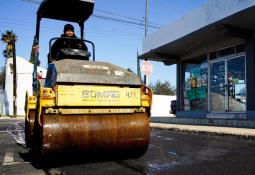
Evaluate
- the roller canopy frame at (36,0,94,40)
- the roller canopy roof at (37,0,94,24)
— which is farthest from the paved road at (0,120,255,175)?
the roller canopy roof at (37,0,94,24)

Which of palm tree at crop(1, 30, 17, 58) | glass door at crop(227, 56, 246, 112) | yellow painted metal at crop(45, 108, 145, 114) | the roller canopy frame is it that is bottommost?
yellow painted metal at crop(45, 108, 145, 114)

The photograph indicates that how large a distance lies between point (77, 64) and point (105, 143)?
1.29 meters

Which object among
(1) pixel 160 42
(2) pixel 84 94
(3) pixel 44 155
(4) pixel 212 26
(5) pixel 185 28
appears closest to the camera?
(3) pixel 44 155

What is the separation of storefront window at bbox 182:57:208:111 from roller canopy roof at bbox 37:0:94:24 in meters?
10.6

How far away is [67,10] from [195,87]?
1173 cm

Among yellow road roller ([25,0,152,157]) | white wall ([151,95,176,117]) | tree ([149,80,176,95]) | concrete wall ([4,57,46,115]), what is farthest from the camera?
tree ([149,80,176,95])

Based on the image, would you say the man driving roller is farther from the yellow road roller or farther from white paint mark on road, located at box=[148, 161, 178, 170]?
white paint mark on road, located at box=[148, 161, 178, 170]

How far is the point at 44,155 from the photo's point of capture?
14.6 feet

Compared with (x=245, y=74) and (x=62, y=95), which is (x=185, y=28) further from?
(x=62, y=95)

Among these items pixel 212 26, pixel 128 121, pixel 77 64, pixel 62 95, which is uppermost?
pixel 212 26

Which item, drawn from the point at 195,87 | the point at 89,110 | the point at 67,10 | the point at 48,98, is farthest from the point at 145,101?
the point at 195,87

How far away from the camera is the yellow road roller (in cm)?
451

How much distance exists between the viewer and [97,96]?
4848 mm

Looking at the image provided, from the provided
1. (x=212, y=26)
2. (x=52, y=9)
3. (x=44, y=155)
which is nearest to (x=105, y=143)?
(x=44, y=155)
